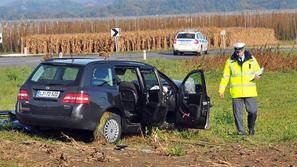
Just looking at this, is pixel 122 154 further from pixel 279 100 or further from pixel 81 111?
pixel 279 100

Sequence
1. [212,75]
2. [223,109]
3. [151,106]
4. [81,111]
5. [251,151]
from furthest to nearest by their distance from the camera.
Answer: [212,75] → [223,109] → [151,106] → [81,111] → [251,151]

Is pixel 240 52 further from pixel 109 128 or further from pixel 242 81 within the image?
pixel 109 128

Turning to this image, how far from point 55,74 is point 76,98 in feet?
2.83

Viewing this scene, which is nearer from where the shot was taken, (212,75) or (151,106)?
(151,106)

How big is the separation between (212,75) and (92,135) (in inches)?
732

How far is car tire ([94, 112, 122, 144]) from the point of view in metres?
13.3

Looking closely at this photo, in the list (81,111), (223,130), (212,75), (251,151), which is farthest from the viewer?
(212,75)

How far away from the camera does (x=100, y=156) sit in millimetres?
11008

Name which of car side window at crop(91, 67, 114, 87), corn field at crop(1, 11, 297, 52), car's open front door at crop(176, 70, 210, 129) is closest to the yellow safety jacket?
car's open front door at crop(176, 70, 210, 129)

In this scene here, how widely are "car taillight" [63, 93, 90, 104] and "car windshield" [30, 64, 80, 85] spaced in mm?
306

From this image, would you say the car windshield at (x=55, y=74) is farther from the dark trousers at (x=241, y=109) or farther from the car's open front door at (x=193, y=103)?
the dark trousers at (x=241, y=109)

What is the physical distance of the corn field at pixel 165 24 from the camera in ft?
214

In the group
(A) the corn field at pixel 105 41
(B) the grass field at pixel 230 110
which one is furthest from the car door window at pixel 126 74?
(A) the corn field at pixel 105 41

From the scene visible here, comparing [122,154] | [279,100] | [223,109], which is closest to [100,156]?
[122,154]
